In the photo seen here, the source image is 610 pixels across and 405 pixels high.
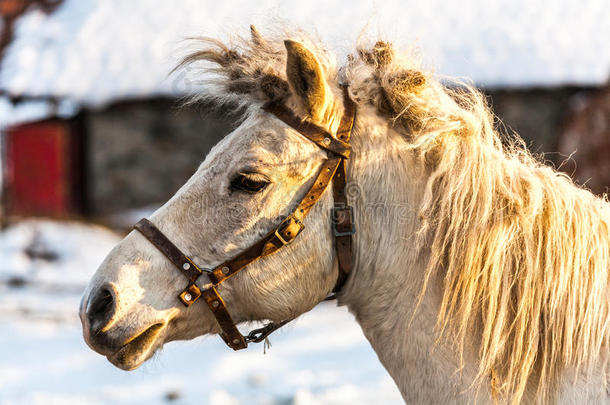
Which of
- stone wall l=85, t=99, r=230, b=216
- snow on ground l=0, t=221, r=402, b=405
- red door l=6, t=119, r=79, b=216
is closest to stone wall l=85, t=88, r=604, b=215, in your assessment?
stone wall l=85, t=99, r=230, b=216

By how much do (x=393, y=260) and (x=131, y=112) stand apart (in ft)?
31.6

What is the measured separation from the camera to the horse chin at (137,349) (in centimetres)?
169

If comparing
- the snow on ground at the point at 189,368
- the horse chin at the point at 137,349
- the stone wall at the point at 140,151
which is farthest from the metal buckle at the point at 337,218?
the stone wall at the point at 140,151

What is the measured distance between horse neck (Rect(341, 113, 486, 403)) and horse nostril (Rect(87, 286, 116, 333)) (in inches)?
27.8

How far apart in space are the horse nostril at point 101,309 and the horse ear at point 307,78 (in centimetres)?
78

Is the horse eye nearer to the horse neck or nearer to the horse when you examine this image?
the horse

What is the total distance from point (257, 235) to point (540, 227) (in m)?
0.81

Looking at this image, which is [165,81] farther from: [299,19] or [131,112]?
[299,19]

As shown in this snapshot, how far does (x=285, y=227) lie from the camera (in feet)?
5.58

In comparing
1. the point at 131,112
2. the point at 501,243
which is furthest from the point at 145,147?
the point at 501,243

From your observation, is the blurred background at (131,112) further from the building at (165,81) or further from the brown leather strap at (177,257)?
the brown leather strap at (177,257)

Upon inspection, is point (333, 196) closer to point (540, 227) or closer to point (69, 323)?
point (540, 227)

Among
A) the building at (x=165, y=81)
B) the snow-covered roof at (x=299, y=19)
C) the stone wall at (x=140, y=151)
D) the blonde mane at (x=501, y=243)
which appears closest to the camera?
the blonde mane at (x=501, y=243)

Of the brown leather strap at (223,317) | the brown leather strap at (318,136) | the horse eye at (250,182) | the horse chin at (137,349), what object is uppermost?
the brown leather strap at (318,136)
